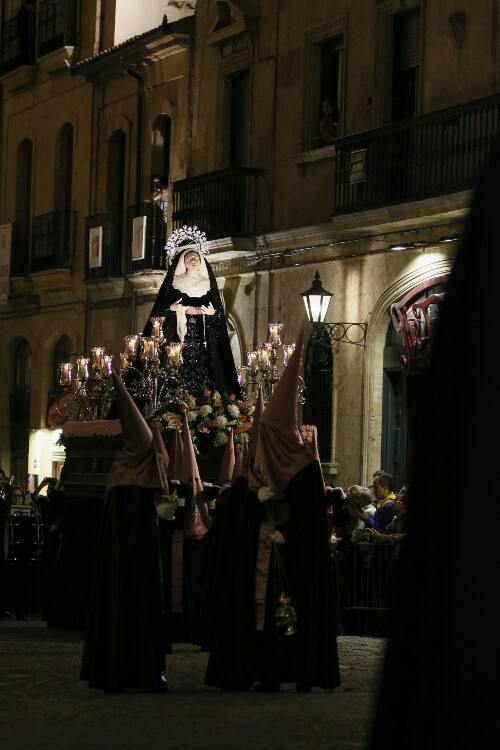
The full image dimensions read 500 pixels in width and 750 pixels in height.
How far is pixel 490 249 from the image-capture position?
1.68 meters

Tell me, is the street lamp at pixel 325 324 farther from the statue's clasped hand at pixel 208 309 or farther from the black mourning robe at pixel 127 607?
the black mourning robe at pixel 127 607

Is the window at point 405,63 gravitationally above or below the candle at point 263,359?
above

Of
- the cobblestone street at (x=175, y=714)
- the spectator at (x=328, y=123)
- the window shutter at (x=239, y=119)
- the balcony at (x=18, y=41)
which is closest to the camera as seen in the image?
the cobblestone street at (x=175, y=714)

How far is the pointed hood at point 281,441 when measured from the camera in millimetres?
11344

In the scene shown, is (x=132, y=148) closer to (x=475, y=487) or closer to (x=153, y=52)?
(x=153, y=52)

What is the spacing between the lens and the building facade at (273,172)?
2122 cm

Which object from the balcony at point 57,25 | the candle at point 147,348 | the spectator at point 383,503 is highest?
the balcony at point 57,25

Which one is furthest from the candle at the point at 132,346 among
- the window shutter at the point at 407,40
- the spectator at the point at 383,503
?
the window shutter at the point at 407,40

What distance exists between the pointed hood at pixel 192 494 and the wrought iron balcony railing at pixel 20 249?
64.5 feet

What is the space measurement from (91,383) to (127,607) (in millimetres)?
6613

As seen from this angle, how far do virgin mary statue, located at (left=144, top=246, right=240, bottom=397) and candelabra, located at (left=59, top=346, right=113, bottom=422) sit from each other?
152cm

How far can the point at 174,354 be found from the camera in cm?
1741

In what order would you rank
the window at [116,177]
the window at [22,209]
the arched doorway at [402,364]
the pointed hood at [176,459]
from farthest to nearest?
Result: the window at [22,209] → the window at [116,177] → the arched doorway at [402,364] → the pointed hood at [176,459]

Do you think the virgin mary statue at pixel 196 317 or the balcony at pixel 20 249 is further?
the balcony at pixel 20 249
